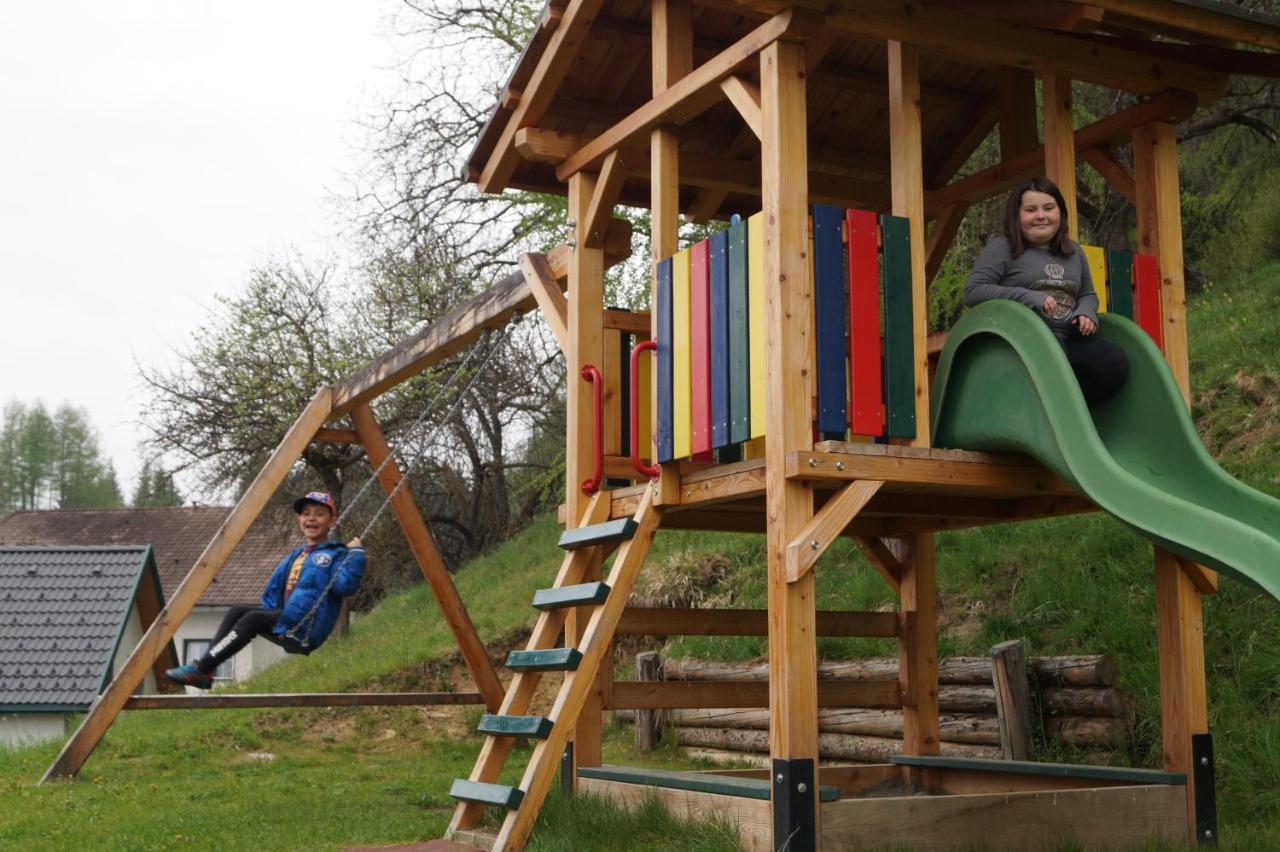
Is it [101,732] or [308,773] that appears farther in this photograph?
[308,773]

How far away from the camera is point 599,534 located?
23.4 ft

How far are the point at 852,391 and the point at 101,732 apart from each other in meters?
6.99

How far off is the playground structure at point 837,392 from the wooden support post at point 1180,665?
14mm

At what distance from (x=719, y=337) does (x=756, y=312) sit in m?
0.36

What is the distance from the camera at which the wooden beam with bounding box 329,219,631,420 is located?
841 centimetres

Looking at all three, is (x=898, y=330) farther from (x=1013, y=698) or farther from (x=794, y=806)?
(x=1013, y=698)

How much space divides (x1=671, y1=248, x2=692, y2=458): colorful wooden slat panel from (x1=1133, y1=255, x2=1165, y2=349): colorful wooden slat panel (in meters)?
2.28

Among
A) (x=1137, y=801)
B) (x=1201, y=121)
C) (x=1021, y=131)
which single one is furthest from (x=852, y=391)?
(x=1201, y=121)

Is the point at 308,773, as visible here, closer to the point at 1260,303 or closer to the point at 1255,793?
the point at 1255,793

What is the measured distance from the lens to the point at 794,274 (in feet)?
20.0

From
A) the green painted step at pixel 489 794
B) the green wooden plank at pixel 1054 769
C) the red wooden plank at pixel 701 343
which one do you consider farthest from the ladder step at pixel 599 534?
the green wooden plank at pixel 1054 769

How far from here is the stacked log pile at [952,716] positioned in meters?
8.53

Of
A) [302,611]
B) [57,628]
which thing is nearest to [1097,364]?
[302,611]

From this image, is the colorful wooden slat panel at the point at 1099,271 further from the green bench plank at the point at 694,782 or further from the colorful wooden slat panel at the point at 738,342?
the green bench plank at the point at 694,782
